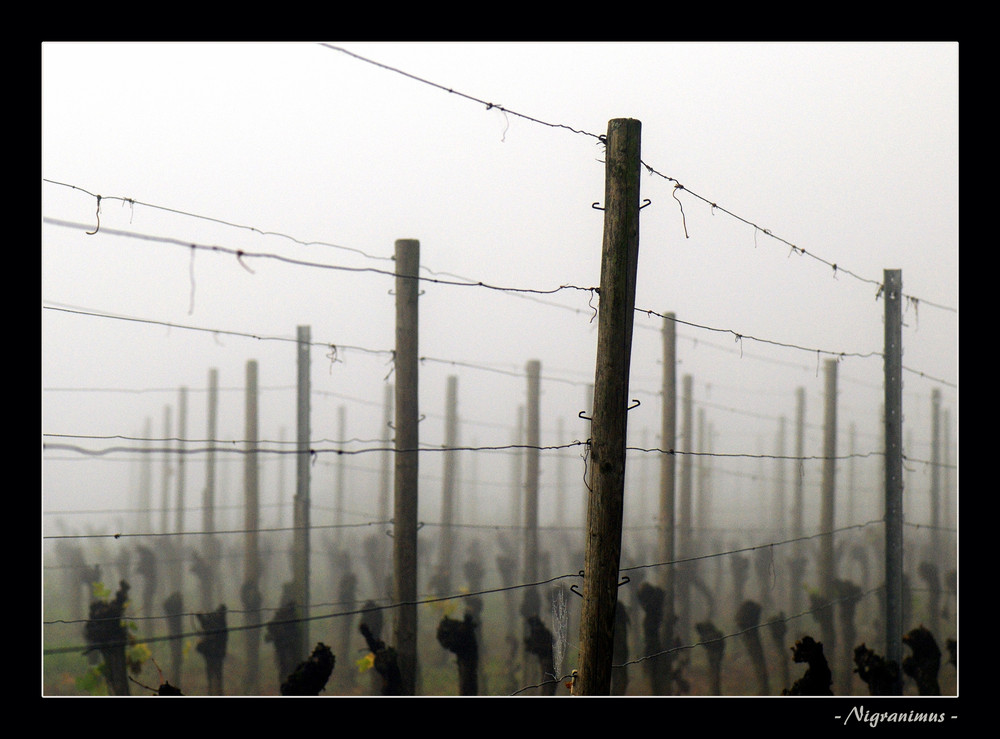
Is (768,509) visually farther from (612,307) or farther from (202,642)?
(612,307)

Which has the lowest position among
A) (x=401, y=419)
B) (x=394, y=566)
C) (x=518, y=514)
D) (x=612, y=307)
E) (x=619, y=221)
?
(x=518, y=514)

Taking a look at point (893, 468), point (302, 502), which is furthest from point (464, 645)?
point (893, 468)

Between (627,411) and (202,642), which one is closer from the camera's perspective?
(627,411)

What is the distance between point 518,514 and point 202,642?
8283 mm

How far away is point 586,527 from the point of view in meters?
4.19

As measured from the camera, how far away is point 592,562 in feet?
13.6

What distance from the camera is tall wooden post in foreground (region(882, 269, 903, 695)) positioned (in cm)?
708

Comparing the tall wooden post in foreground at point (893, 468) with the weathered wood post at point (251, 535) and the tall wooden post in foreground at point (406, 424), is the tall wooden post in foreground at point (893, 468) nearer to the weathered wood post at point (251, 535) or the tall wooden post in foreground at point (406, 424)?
the tall wooden post in foreground at point (406, 424)

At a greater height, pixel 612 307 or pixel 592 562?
pixel 612 307

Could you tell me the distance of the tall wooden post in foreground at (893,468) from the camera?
7.08 metres

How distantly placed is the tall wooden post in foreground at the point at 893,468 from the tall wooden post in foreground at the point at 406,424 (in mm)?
4338

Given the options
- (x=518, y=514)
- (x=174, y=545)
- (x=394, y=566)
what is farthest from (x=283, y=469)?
(x=394, y=566)

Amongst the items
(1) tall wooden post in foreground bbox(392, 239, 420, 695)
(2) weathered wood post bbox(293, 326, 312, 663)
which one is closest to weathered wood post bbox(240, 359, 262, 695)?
(2) weathered wood post bbox(293, 326, 312, 663)

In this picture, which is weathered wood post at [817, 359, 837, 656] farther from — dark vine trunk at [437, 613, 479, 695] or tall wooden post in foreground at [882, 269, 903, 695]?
dark vine trunk at [437, 613, 479, 695]
